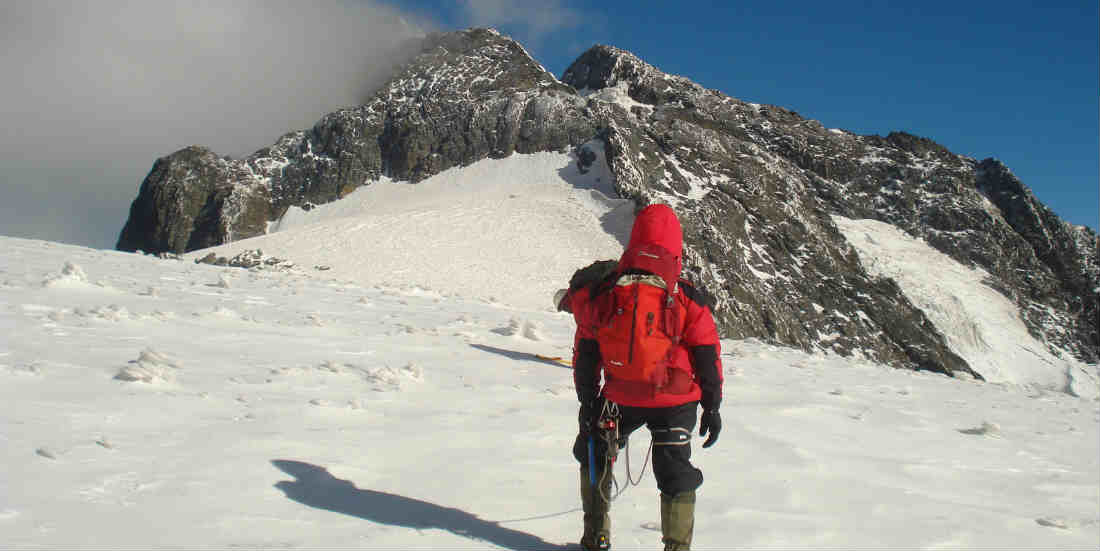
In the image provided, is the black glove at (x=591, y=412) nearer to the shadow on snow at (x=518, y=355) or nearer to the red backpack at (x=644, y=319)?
the red backpack at (x=644, y=319)

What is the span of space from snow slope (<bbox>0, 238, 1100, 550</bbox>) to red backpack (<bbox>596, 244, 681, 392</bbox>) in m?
1.18

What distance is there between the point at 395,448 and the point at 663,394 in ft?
7.85

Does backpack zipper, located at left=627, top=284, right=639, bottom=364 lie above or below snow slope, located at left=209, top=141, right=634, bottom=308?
below

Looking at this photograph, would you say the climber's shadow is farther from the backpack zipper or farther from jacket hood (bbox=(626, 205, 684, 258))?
jacket hood (bbox=(626, 205, 684, 258))

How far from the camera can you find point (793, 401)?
26.2 feet

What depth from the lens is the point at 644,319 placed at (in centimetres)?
336

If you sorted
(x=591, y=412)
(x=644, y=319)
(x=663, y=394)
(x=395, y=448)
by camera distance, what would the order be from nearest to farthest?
(x=644, y=319) → (x=663, y=394) → (x=591, y=412) → (x=395, y=448)

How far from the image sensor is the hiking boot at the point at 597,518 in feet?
11.9

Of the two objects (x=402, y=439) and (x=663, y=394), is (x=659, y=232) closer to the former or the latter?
(x=663, y=394)

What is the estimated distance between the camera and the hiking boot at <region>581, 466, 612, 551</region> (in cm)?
363

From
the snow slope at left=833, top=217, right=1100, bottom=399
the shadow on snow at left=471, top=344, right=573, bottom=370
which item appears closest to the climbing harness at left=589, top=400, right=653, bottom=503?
the shadow on snow at left=471, top=344, right=573, bottom=370

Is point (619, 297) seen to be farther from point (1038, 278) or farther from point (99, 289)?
point (1038, 278)

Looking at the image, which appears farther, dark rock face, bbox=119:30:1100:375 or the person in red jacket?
dark rock face, bbox=119:30:1100:375

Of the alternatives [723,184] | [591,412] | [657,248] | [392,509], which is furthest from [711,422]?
[723,184]
